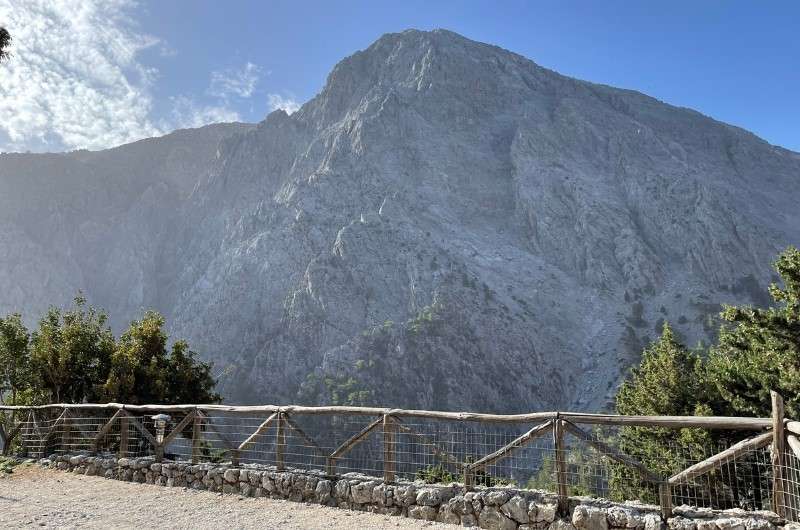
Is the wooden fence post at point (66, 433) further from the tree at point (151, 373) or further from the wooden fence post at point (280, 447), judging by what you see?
the wooden fence post at point (280, 447)

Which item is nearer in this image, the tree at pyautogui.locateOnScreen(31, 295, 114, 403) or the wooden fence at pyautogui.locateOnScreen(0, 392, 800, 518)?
the wooden fence at pyautogui.locateOnScreen(0, 392, 800, 518)

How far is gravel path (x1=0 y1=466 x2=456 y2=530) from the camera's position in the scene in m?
9.44

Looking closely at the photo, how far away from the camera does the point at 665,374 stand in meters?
25.8

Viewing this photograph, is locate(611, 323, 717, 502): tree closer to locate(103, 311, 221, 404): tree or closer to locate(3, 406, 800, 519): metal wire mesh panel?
locate(3, 406, 800, 519): metal wire mesh panel

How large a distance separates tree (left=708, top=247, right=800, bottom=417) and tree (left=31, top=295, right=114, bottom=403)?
2406 cm

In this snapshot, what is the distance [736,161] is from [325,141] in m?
131

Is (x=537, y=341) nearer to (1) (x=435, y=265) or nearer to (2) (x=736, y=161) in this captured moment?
(1) (x=435, y=265)

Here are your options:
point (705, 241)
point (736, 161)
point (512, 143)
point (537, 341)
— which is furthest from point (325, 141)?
point (736, 161)

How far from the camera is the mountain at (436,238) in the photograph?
380 feet

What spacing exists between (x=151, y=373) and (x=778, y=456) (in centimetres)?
2231

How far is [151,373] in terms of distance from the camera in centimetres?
2325

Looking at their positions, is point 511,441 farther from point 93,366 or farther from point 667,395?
point 93,366

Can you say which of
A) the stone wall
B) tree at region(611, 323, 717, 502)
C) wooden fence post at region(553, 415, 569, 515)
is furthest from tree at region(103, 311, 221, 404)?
wooden fence post at region(553, 415, 569, 515)

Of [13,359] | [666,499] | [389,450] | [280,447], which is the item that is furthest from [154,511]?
[13,359]
